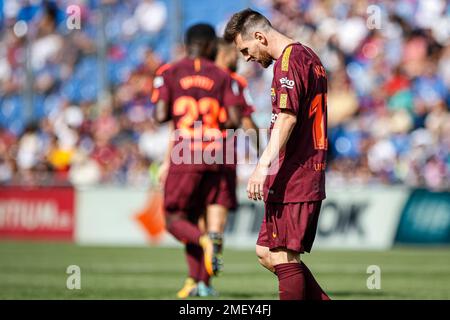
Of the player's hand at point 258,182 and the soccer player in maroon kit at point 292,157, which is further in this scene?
the soccer player in maroon kit at point 292,157

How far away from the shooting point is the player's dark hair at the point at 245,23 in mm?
7359

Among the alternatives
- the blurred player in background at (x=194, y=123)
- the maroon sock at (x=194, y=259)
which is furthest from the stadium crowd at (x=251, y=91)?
the maroon sock at (x=194, y=259)

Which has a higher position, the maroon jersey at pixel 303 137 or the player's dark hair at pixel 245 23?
the player's dark hair at pixel 245 23

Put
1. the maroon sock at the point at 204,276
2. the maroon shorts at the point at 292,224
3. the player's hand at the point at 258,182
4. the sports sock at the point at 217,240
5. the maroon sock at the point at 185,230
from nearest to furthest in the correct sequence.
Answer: the player's hand at the point at 258,182 < the maroon shorts at the point at 292,224 < the sports sock at the point at 217,240 < the maroon sock at the point at 185,230 < the maroon sock at the point at 204,276

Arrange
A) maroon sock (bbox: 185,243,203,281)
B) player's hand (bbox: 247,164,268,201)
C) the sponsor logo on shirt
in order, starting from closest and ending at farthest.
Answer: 1. player's hand (bbox: 247,164,268,201)
2. the sponsor logo on shirt
3. maroon sock (bbox: 185,243,203,281)

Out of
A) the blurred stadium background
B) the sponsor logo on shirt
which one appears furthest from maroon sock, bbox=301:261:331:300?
the blurred stadium background

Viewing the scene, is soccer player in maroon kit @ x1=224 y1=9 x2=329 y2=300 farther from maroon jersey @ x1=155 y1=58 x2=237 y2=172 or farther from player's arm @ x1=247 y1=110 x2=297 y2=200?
maroon jersey @ x1=155 y1=58 x2=237 y2=172

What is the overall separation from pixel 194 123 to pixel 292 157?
3.59m

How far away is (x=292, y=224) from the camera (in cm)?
715

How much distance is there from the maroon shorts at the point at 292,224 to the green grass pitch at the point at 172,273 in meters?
3.01

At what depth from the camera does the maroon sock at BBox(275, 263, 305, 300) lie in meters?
7.16

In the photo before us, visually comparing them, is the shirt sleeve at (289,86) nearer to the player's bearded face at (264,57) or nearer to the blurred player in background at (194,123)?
the player's bearded face at (264,57)

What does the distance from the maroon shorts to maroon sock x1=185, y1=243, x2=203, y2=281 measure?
3.49 metres

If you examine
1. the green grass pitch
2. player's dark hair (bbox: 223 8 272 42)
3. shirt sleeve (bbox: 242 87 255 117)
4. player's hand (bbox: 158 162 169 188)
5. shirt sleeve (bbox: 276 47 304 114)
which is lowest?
the green grass pitch
